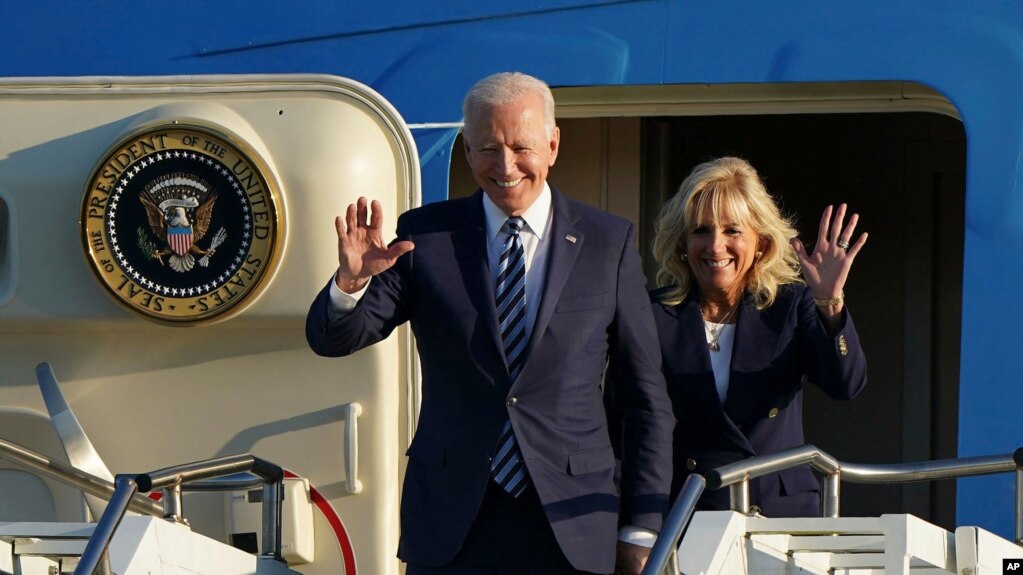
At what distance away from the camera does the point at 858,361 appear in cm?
333

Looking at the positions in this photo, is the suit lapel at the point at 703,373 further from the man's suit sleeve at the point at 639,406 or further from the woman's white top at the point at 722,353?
the man's suit sleeve at the point at 639,406

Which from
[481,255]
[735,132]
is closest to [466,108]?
[481,255]

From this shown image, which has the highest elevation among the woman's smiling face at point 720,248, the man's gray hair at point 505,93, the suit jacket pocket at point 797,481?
the man's gray hair at point 505,93

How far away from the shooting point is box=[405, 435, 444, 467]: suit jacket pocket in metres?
3.04

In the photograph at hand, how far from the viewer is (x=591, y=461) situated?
10.1 ft

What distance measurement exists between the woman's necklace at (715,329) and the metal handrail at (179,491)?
1137 mm

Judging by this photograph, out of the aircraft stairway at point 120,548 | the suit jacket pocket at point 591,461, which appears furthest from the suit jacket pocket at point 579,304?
the aircraft stairway at point 120,548

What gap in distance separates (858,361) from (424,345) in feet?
3.06

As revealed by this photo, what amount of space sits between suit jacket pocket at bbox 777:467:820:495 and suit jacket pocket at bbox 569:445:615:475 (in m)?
0.54

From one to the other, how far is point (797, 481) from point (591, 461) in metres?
0.65

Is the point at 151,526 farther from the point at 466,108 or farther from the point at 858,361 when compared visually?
the point at 858,361

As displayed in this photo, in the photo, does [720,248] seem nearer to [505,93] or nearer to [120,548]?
[505,93]

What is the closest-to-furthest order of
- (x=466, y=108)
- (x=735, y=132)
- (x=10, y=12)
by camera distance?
1. (x=466, y=108)
2. (x=10, y=12)
3. (x=735, y=132)

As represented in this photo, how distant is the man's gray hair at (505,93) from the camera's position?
2.96 metres
